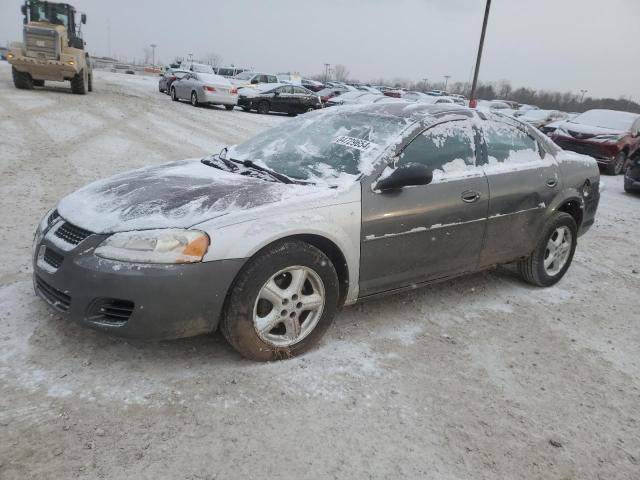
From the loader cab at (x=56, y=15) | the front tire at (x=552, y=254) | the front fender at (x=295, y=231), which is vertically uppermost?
the loader cab at (x=56, y=15)

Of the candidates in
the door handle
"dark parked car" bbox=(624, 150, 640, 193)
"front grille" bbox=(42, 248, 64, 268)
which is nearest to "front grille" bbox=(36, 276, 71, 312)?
"front grille" bbox=(42, 248, 64, 268)

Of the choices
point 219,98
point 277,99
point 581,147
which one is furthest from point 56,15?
point 581,147

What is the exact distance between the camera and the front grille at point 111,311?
2572mm

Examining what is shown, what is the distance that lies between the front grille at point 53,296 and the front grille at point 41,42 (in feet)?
49.9

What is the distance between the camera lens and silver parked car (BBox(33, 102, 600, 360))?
2.61 metres

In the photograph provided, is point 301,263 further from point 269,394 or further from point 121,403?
point 121,403

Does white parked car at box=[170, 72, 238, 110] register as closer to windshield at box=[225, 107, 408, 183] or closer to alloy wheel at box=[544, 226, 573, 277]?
windshield at box=[225, 107, 408, 183]

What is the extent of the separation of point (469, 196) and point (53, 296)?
276cm

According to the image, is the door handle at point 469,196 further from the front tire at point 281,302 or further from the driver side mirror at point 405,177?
the front tire at point 281,302

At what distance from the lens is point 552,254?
460 cm

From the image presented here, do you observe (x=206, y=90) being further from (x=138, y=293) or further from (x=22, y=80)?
(x=138, y=293)

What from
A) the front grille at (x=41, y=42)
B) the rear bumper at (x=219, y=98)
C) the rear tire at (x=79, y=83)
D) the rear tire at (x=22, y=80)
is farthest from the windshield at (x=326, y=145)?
the rear bumper at (x=219, y=98)

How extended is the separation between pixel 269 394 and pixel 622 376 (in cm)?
227

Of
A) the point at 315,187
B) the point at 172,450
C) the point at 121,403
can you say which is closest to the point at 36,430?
the point at 121,403
